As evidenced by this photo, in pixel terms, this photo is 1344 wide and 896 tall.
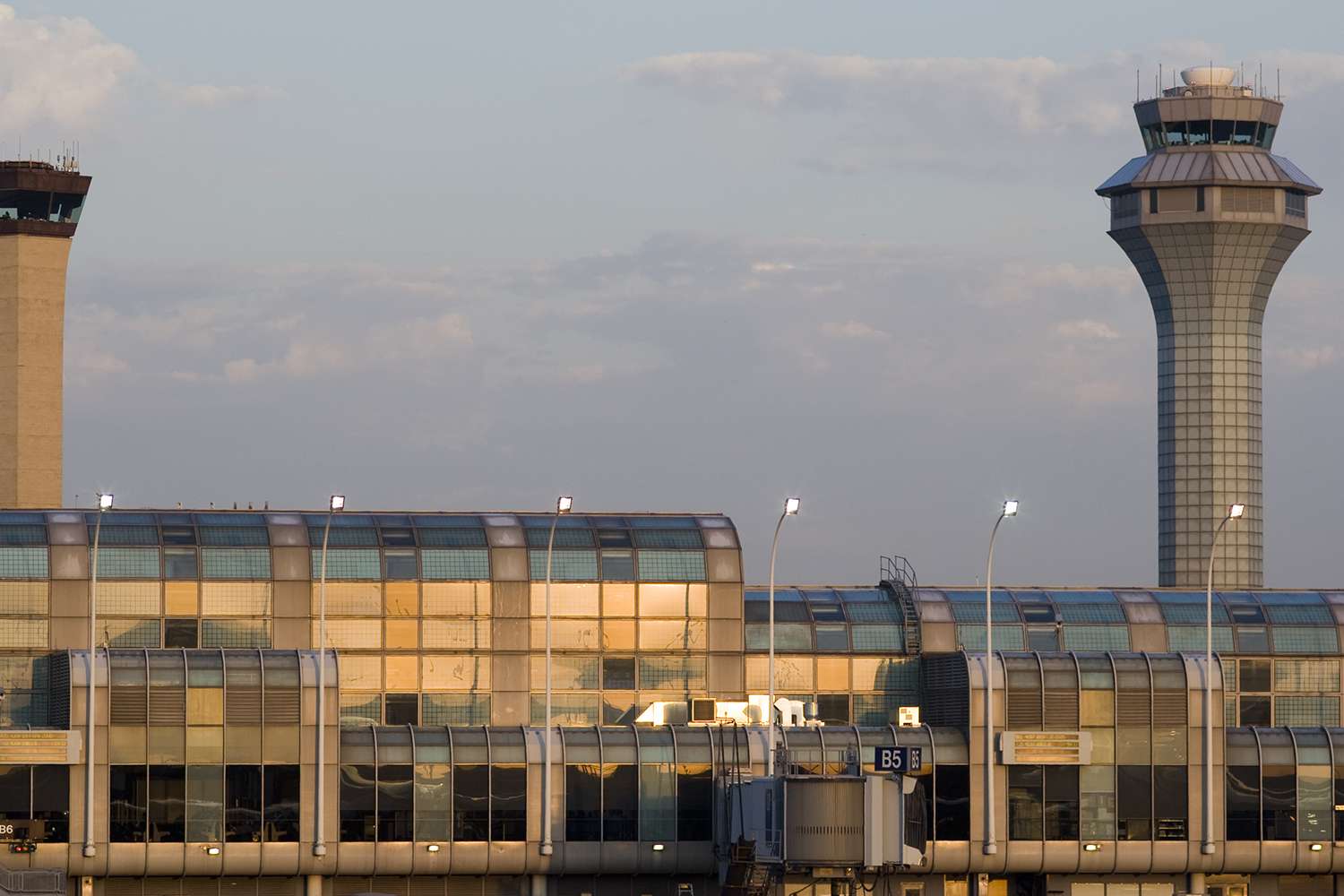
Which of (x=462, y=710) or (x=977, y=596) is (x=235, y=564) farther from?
(x=977, y=596)

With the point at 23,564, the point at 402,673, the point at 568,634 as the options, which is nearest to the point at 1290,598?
the point at 568,634

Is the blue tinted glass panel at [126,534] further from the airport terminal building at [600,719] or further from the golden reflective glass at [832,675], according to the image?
the golden reflective glass at [832,675]

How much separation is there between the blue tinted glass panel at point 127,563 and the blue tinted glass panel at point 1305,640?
58.1 metres

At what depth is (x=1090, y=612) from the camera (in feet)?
421

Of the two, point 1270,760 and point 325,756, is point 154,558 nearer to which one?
point 325,756

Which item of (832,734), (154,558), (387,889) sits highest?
(154,558)

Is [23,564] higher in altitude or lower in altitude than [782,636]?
higher

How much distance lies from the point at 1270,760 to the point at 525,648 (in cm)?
3557

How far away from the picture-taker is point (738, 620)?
12112 cm

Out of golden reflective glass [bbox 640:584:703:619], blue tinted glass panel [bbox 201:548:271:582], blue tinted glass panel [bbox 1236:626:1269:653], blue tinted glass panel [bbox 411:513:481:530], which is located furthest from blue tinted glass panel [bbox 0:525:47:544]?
blue tinted glass panel [bbox 1236:626:1269:653]

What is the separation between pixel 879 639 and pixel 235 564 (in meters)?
32.6

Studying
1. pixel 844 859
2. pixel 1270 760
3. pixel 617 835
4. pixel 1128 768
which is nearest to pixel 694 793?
pixel 617 835

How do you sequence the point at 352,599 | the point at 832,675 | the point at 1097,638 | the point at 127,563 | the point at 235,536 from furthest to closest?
1. the point at 1097,638
2. the point at 832,675
3. the point at 352,599
4. the point at 235,536
5. the point at 127,563

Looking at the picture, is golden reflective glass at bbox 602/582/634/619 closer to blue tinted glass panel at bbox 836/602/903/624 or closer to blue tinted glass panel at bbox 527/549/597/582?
blue tinted glass panel at bbox 527/549/597/582
